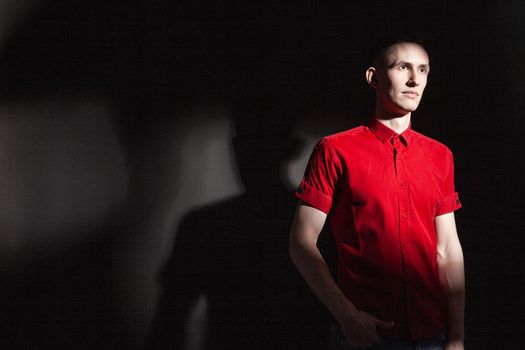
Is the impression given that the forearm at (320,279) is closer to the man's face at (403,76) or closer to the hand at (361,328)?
the hand at (361,328)

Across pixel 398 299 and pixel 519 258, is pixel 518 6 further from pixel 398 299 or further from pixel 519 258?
pixel 398 299

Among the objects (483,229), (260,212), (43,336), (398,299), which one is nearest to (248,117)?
(260,212)

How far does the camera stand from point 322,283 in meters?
1.11

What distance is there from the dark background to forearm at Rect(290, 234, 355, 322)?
440 millimetres

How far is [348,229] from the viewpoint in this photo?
120 cm

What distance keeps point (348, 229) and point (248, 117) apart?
578 millimetres

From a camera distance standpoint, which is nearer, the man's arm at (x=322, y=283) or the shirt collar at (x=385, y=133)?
the man's arm at (x=322, y=283)

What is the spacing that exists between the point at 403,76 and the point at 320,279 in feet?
1.84

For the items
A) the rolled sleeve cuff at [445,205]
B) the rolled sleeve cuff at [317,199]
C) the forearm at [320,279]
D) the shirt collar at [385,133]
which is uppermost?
the shirt collar at [385,133]

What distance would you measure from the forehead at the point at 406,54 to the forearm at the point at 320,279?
528 mm

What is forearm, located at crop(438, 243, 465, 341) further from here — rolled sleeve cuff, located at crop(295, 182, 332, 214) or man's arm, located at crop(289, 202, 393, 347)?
rolled sleeve cuff, located at crop(295, 182, 332, 214)

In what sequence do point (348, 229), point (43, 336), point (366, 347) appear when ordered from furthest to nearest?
point (43, 336), point (348, 229), point (366, 347)

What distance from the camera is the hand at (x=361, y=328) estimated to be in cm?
106

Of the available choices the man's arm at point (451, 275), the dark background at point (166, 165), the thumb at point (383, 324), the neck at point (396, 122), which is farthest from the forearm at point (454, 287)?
the dark background at point (166, 165)
